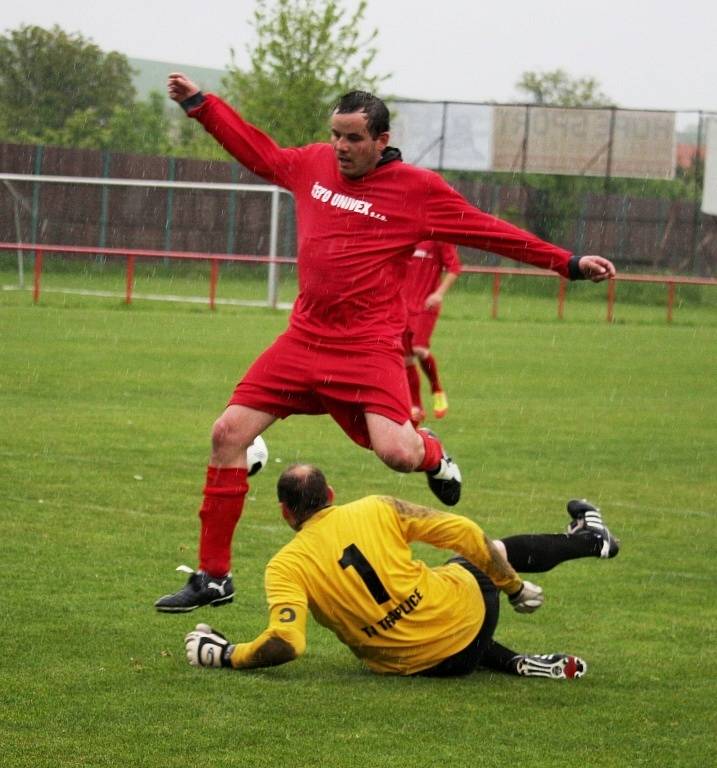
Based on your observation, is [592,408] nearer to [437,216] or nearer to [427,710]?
[437,216]

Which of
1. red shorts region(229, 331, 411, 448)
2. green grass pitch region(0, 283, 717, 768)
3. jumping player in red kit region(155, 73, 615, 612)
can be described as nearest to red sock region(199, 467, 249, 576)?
jumping player in red kit region(155, 73, 615, 612)

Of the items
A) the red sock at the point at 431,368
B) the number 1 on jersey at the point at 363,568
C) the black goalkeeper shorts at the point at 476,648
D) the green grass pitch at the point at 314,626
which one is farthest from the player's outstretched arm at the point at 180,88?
the red sock at the point at 431,368

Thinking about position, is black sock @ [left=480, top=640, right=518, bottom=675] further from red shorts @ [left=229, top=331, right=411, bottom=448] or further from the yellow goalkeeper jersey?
red shorts @ [left=229, top=331, right=411, bottom=448]

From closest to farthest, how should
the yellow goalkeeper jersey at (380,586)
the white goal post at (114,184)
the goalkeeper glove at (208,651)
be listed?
1. the yellow goalkeeper jersey at (380,586)
2. the goalkeeper glove at (208,651)
3. the white goal post at (114,184)

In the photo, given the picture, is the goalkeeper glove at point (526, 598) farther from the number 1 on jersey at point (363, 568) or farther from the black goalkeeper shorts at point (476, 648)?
the number 1 on jersey at point (363, 568)

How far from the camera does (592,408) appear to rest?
1783 centimetres

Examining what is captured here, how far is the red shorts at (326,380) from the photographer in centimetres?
714

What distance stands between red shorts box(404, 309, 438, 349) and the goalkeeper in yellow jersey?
9.51 m

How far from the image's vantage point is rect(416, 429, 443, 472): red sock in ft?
24.6

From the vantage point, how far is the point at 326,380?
715 cm

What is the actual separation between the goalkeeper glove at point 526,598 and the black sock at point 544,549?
0.88 feet

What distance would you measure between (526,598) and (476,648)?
1.17ft

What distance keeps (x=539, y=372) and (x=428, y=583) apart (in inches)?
598

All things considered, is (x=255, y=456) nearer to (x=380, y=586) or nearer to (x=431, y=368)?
(x=380, y=586)
